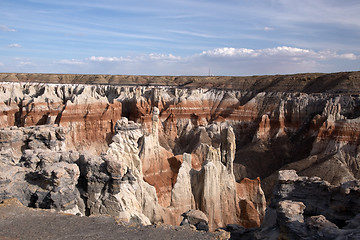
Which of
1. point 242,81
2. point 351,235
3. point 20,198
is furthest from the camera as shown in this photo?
point 242,81

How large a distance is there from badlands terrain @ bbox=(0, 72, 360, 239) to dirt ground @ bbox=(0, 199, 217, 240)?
596mm

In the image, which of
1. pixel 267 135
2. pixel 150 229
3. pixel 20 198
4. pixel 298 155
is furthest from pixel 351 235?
pixel 267 135

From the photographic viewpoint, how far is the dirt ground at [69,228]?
8.84 meters

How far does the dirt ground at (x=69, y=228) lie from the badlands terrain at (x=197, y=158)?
596 millimetres

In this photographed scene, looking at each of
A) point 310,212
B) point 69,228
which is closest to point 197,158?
point 310,212

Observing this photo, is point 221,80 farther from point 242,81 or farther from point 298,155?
point 298,155

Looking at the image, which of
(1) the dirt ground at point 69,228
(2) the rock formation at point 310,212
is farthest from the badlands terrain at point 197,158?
(1) the dirt ground at point 69,228

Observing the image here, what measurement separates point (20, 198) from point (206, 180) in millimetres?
10490

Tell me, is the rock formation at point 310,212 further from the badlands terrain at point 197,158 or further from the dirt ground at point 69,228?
the dirt ground at point 69,228

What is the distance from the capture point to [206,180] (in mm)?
18906

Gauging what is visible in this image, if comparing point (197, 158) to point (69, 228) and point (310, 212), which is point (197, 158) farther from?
point (69, 228)

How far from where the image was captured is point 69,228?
9195mm

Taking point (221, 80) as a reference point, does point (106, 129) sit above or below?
below

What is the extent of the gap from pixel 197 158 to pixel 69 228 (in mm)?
17016
